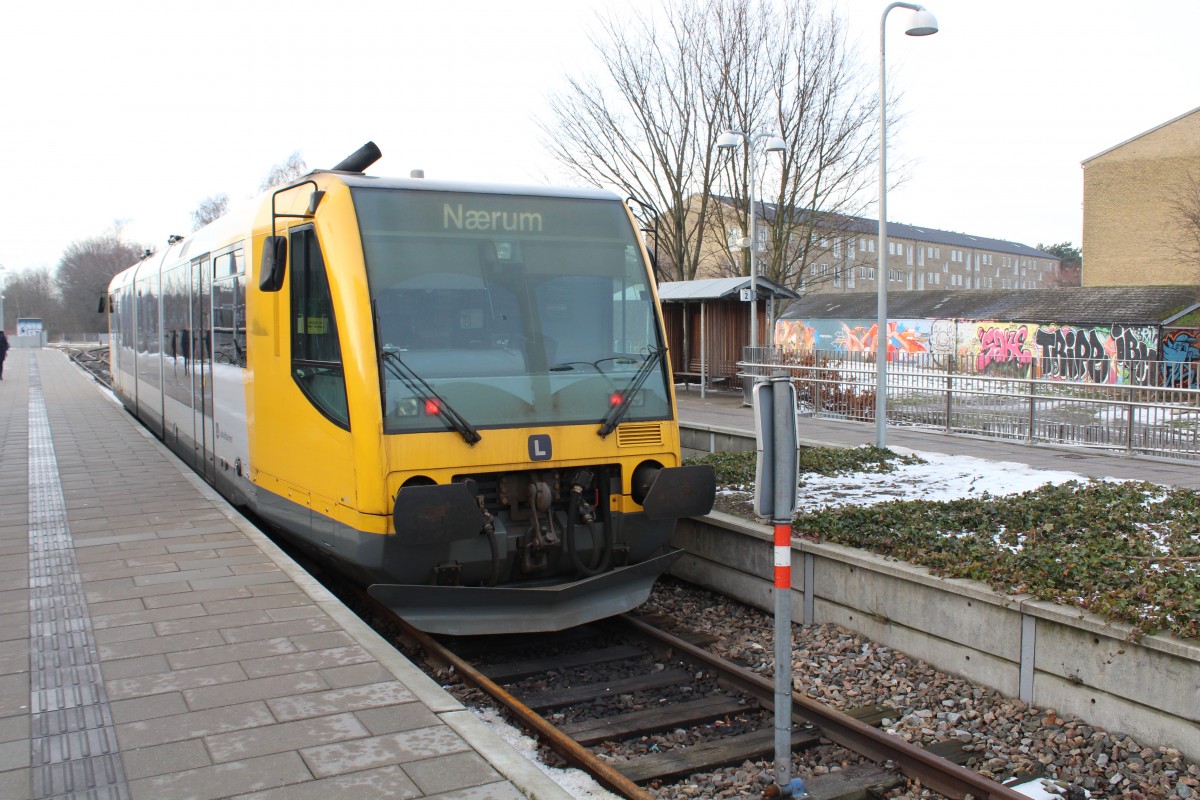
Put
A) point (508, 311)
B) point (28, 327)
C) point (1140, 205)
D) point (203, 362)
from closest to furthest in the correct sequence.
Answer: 1. point (508, 311)
2. point (203, 362)
3. point (1140, 205)
4. point (28, 327)

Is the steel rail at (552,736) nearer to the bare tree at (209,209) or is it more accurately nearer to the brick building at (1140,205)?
the brick building at (1140,205)

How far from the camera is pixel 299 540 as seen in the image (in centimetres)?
802

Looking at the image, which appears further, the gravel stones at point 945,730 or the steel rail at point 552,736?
the gravel stones at point 945,730

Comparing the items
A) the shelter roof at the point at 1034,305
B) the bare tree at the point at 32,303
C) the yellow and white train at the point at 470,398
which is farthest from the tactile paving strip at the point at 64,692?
the bare tree at the point at 32,303

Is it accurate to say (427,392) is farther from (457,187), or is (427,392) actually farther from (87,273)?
(87,273)

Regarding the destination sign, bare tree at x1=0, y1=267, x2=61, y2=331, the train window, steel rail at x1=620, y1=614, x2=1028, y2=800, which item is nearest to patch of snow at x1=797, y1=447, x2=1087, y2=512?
steel rail at x1=620, y1=614, x2=1028, y2=800

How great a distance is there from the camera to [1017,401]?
47.9ft


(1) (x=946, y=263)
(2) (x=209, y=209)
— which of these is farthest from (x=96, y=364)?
(1) (x=946, y=263)

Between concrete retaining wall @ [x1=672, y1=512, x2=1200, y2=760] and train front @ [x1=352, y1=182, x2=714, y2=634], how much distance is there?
45.7 inches

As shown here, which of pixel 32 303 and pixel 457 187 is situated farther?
pixel 32 303

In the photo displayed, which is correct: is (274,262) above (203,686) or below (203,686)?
above

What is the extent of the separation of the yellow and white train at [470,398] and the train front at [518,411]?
0.01 m

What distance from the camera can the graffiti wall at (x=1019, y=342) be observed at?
24438 millimetres

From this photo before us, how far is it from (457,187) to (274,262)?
1384 millimetres
